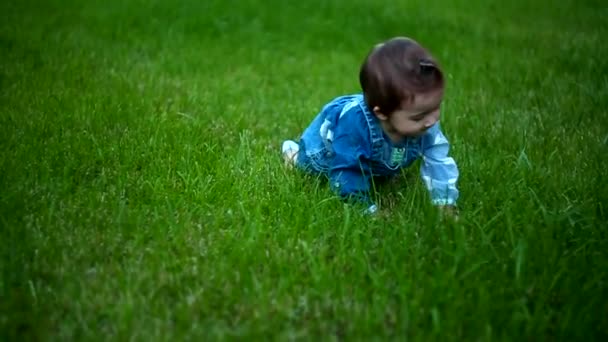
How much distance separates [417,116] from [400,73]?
0.23 meters

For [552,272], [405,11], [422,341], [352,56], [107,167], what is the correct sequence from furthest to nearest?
1. [405,11]
2. [352,56]
3. [107,167]
4. [552,272]
5. [422,341]

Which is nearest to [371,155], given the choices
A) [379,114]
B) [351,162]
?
[351,162]

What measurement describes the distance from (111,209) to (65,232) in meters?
0.28

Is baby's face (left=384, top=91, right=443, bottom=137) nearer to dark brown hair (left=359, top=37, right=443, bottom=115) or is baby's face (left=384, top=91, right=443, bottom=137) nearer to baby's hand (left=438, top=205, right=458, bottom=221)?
dark brown hair (left=359, top=37, right=443, bottom=115)

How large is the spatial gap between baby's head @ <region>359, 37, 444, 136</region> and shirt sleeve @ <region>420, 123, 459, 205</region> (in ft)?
0.82

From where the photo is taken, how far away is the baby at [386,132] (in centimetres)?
284

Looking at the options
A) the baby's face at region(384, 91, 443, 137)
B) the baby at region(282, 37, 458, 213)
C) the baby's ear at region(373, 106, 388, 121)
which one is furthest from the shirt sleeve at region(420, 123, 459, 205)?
the baby's ear at region(373, 106, 388, 121)

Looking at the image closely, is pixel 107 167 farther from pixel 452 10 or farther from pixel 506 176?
pixel 452 10

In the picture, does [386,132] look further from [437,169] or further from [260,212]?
[260,212]

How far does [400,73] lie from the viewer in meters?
2.82

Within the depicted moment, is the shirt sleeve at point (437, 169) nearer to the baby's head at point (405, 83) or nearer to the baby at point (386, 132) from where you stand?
the baby at point (386, 132)

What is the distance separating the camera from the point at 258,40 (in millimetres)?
6652

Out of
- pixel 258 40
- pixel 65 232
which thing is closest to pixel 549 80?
pixel 258 40

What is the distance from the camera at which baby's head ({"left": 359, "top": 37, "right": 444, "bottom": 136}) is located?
9.24 feet
